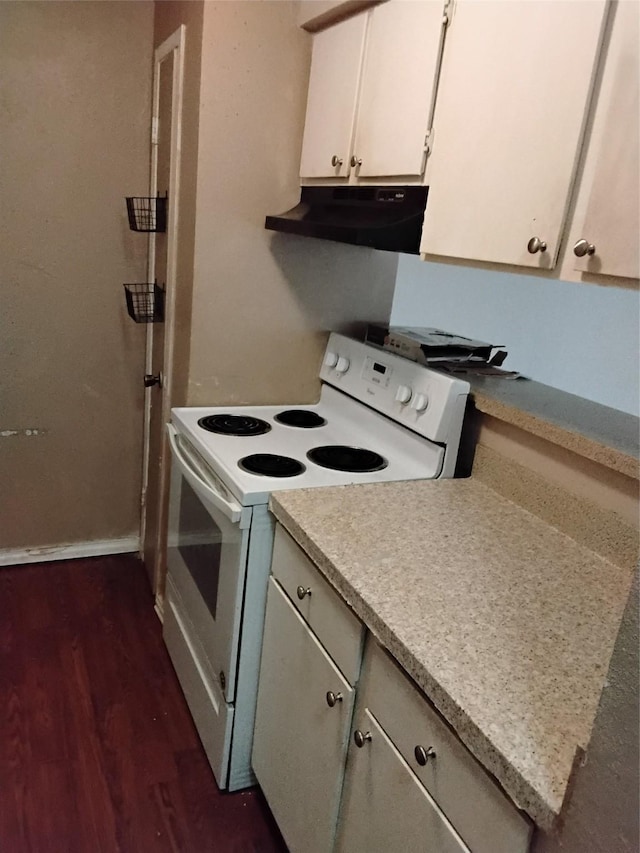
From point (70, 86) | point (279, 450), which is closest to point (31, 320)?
point (70, 86)

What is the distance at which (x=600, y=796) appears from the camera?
73 centimetres

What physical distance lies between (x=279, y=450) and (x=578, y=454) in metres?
0.80

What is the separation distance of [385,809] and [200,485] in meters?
0.92

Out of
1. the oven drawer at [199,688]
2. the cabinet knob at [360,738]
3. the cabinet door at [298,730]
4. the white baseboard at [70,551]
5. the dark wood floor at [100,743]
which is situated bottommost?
the dark wood floor at [100,743]

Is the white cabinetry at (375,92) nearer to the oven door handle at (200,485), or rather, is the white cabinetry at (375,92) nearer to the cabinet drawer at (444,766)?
the oven door handle at (200,485)

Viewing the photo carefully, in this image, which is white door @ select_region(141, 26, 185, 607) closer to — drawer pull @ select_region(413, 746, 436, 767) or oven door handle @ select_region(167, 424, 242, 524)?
oven door handle @ select_region(167, 424, 242, 524)

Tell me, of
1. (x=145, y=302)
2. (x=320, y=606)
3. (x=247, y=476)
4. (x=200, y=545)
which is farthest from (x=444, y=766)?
(x=145, y=302)

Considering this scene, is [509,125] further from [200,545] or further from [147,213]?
[147,213]

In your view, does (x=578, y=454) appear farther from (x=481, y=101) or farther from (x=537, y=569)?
(x=481, y=101)

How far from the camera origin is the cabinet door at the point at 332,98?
181 centimetres

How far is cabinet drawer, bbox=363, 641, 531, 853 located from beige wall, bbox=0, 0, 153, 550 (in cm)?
194

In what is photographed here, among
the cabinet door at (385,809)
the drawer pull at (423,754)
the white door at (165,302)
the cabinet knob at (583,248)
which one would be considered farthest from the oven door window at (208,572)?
the cabinet knob at (583,248)

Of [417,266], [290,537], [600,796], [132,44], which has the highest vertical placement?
[132,44]

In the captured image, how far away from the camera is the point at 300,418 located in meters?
2.20
